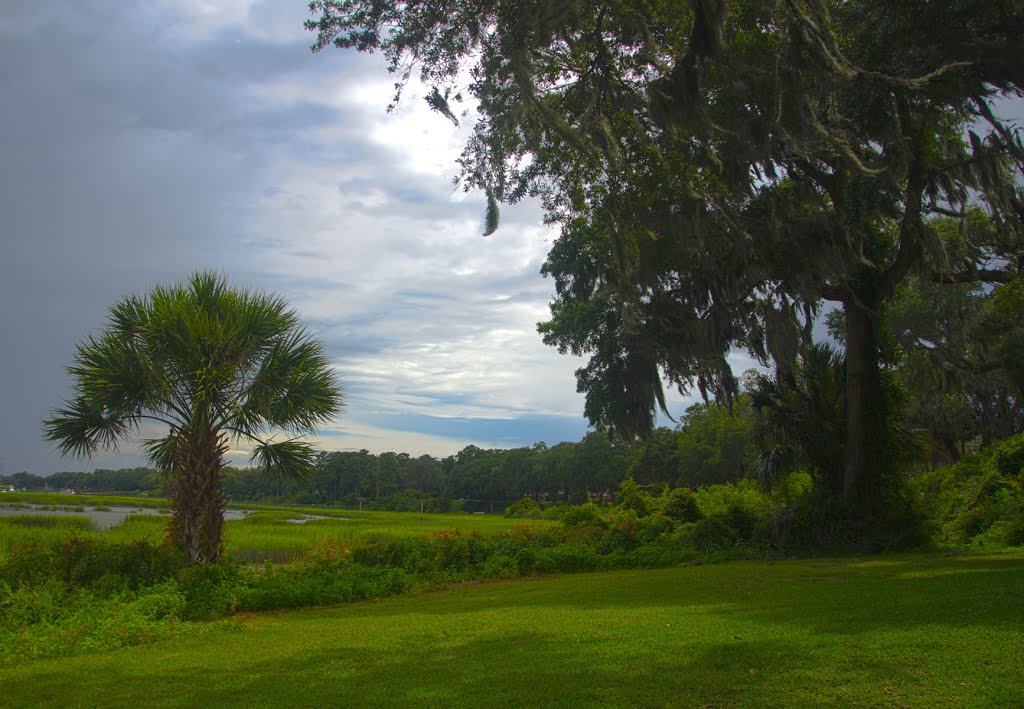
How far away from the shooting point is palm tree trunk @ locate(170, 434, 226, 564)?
468 inches

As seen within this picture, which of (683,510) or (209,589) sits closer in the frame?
(209,589)

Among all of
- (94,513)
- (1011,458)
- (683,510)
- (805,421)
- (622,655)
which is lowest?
(94,513)

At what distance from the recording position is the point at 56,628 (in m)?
8.59

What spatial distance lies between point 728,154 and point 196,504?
1097cm

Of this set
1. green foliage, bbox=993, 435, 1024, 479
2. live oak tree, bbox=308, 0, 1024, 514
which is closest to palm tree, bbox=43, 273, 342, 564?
live oak tree, bbox=308, 0, 1024, 514

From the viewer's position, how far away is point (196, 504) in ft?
39.3

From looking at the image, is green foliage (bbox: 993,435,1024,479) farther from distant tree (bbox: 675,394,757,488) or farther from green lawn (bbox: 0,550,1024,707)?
distant tree (bbox: 675,394,757,488)

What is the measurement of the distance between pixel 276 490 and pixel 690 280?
332ft

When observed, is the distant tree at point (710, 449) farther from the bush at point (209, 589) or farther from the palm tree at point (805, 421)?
the bush at point (209, 589)

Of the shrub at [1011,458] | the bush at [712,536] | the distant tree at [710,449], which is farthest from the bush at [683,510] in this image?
the distant tree at [710,449]

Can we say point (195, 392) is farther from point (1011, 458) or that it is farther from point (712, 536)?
point (1011, 458)

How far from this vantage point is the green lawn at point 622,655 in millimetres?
4824

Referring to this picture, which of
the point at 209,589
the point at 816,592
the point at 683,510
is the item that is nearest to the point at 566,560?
the point at 683,510

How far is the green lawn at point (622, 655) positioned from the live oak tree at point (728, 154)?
4794mm
